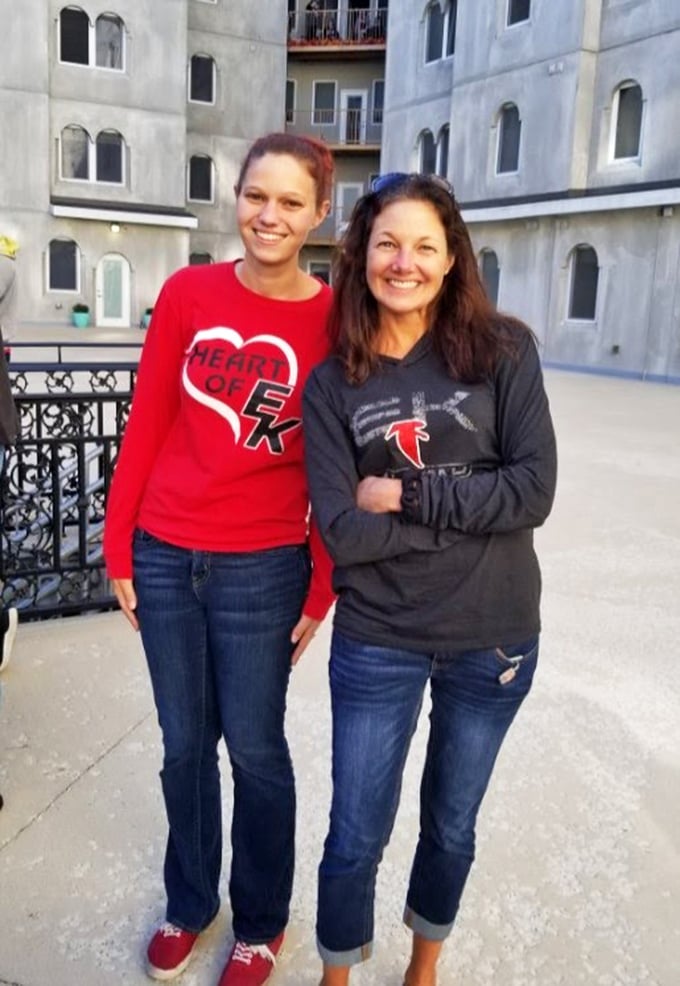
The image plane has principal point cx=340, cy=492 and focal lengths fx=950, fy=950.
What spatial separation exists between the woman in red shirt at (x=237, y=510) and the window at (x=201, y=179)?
33056 millimetres

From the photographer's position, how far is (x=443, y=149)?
27.8m

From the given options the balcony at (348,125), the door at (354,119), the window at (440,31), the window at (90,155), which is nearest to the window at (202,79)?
the balcony at (348,125)

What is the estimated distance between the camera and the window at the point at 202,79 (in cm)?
3259

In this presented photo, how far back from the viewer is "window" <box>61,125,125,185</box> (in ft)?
98.7

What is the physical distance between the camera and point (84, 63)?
1166 inches

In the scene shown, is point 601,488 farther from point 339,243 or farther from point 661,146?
point 661,146

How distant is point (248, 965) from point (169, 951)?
0.70ft

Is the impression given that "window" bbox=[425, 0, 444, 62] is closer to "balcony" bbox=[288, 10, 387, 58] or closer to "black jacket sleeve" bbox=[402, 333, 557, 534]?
"balcony" bbox=[288, 10, 387, 58]

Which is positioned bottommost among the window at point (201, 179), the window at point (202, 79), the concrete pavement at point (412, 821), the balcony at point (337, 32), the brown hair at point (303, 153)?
the concrete pavement at point (412, 821)

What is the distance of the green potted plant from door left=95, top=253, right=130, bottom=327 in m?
0.70

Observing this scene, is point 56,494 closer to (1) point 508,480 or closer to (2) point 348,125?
(1) point 508,480

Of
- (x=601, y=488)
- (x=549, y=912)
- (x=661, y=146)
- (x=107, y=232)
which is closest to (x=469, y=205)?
(x=661, y=146)

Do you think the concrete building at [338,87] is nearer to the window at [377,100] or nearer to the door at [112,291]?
the window at [377,100]

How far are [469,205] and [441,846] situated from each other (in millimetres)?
24786
